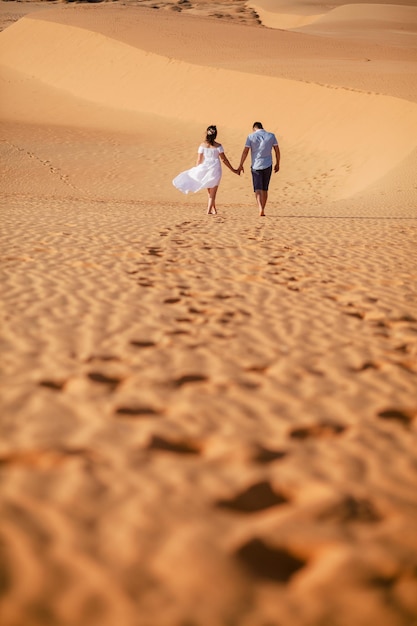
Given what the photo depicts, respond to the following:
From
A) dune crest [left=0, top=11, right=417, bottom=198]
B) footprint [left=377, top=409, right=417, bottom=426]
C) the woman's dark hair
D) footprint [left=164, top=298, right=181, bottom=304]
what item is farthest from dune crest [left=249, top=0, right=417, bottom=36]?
footprint [left=377, top=409, right=417, bottom=426]

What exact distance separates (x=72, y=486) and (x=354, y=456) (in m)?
1.39

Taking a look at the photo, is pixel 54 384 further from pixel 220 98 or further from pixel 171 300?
pixel 220 98

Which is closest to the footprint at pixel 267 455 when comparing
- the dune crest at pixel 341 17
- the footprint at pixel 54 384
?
the footprint at pixel 54 384

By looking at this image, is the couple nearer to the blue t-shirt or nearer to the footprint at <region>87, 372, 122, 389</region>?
the blue t-shirt

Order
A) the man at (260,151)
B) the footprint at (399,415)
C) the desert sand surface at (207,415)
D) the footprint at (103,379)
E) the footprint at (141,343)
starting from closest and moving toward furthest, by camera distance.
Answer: the desert sand surface at (207,415), the footprint at (399,415), the footprint at (103,379), the footprint at (141,343), the man at (260,151)

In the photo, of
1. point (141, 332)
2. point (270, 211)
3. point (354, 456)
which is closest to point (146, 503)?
point (354, 456)

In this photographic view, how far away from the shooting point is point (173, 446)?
3.48m

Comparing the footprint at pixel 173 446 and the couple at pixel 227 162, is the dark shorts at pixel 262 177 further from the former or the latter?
the footprint at pixel 173 446

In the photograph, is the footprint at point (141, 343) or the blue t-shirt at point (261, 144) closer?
the footprint at point (141, 343)

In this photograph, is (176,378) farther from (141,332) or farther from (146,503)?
(146,503)

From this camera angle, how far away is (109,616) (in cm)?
229

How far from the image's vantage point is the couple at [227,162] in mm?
11562

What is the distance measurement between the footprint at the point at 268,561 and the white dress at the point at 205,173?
9.64 meters

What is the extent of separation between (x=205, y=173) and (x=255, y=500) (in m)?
9.54
